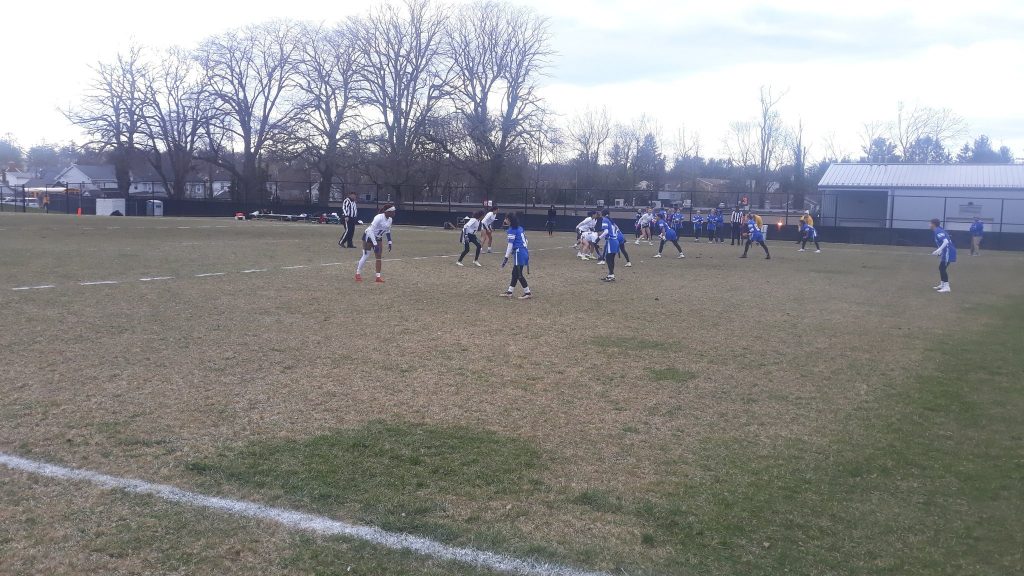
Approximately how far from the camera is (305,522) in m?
4.25

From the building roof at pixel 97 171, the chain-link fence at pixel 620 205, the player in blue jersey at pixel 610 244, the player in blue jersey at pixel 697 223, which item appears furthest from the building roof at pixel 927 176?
the building roof at pixel 97 171

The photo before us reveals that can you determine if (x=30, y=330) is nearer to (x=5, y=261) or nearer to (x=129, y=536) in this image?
(x=129, y=536)

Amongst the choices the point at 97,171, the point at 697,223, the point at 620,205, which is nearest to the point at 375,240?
the point at 697,223

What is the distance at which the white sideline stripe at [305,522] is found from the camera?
3844mm

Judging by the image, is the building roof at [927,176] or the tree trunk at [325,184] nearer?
the building roof at [927,176]

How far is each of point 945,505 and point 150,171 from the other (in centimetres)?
9731

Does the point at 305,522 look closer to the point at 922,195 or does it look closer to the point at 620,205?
the point at 922,195

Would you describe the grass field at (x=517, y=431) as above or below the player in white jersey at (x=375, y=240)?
below

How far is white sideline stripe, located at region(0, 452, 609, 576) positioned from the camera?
3844mm

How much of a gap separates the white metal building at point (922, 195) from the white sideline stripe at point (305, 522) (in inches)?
1667

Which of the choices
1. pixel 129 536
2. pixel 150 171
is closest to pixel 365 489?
pixel 129 536

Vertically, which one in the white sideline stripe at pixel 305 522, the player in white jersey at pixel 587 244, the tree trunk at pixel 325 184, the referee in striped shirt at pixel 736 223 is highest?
the tree trunk at pixel 325 184

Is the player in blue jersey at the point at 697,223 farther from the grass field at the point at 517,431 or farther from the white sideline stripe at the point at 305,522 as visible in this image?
the white sideline stripe at the point at 305,522

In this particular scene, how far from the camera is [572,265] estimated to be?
2233cm
